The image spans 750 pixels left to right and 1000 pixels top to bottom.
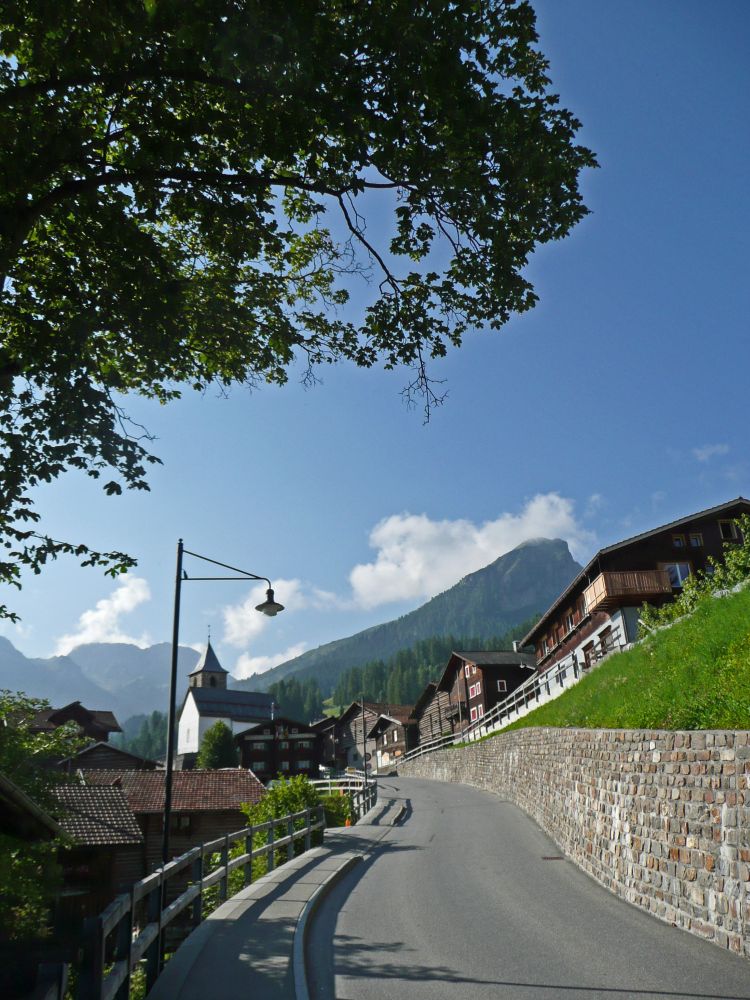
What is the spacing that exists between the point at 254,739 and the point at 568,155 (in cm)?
8420

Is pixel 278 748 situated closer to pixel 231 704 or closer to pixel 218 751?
pixel 218 751

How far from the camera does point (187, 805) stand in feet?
121

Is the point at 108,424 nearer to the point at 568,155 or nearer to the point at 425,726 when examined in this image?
the point at 568,155

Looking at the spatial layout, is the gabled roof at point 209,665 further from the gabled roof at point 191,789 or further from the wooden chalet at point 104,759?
the gabled roof at point 191,789

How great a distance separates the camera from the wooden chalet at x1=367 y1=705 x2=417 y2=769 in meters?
83.6

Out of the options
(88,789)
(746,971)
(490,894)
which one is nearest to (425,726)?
(88,789)

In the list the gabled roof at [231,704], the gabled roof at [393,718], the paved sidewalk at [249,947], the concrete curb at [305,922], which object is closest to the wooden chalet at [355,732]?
the gabled roof at [393,718]

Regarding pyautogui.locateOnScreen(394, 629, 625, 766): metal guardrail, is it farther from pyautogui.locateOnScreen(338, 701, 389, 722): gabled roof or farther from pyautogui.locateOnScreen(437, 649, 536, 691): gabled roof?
pyautogui.locateOnScreen(338, 701, 389, 722): gabled roof

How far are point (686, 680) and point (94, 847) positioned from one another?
2697 centimetres

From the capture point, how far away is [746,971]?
25.9 ft

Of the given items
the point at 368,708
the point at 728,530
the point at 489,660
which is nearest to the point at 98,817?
the point at 728,530

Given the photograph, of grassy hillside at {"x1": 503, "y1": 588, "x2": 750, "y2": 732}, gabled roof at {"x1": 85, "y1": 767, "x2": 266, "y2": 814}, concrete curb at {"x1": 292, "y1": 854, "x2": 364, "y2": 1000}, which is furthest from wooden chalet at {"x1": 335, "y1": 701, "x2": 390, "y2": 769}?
concrete curb at {"x1": 292, "y1": 854, "x2": 364, "y2": 1000}

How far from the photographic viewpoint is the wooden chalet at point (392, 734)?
8362 cm

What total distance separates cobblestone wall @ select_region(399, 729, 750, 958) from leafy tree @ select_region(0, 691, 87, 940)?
12.7 meters
